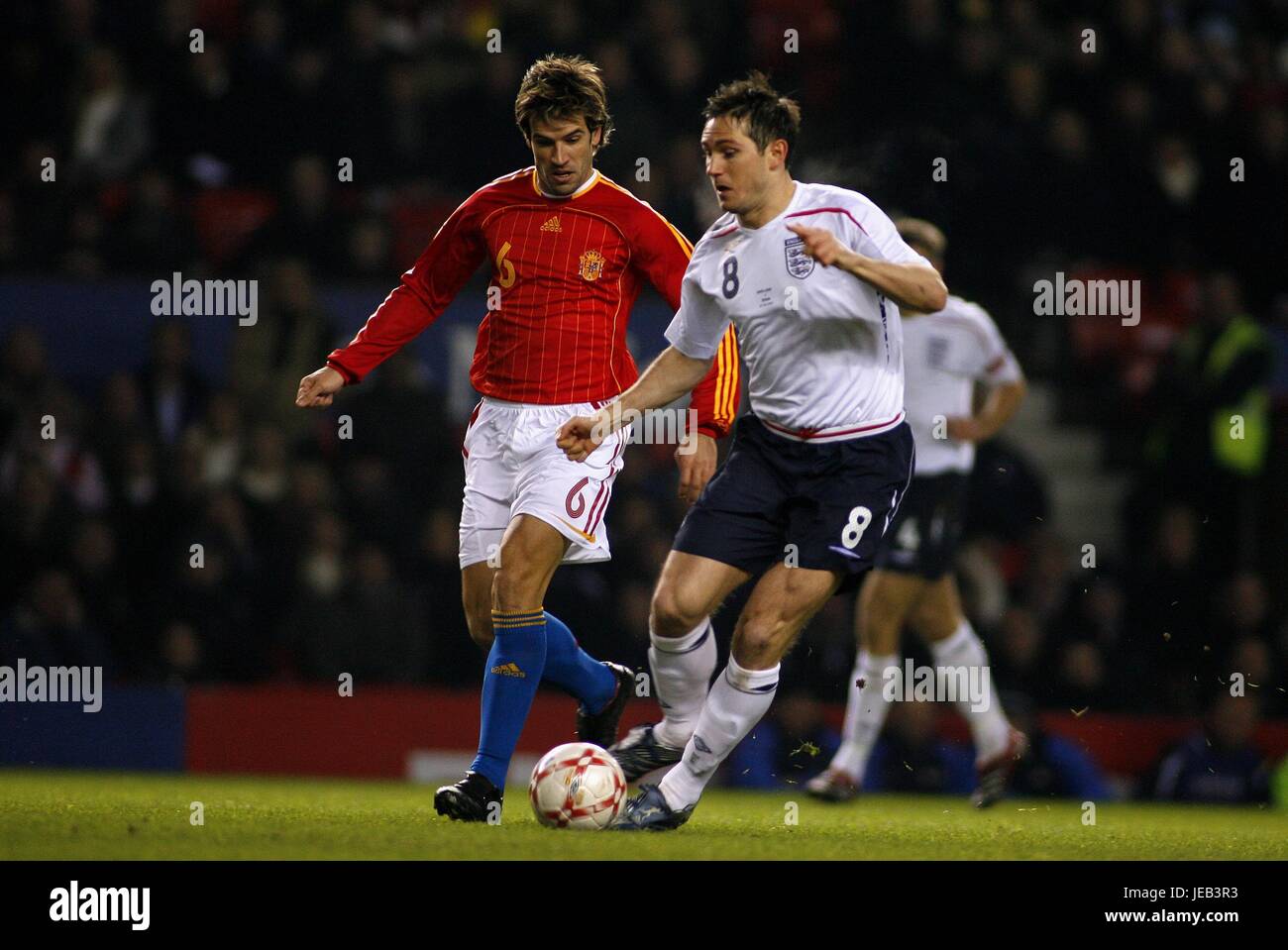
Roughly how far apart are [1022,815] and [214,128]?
22.5 ft

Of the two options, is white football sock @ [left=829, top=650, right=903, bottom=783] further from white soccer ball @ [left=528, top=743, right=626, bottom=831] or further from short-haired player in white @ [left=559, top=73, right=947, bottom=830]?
white soccer ball @ [left=528, top=743, right=626, bottom=831]

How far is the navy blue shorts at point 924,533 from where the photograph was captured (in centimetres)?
846

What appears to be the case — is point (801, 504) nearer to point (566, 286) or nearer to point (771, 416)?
point (771, 416)

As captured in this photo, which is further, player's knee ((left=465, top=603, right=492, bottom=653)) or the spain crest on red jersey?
player's knee ((left=465, top=603, right=492, bottom=653))

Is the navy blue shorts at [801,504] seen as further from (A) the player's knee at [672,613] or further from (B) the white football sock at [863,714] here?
(B) the white football sock at [863,714]

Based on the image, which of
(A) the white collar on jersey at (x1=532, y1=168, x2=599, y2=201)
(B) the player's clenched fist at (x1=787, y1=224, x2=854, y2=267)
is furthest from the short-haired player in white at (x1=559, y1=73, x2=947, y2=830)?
(A) the white collar on jersey at (x1=532, y1=168, x2=599, y2=201)

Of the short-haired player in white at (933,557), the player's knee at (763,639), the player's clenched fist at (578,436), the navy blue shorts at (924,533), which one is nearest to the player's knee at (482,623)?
the player's clenched fist at (578,436)

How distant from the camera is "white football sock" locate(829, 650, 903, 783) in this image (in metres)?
8.41

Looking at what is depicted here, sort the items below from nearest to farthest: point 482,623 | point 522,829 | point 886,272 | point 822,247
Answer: point 822,247
point 886,272
point 522,829
point 482,623

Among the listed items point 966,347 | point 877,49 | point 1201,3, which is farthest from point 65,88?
point 1201,3

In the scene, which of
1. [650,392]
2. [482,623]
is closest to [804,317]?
[650,392]

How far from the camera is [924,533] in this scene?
8.48 meters

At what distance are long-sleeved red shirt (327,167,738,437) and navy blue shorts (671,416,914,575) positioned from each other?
48cm

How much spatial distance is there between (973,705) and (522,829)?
3.08 metres
